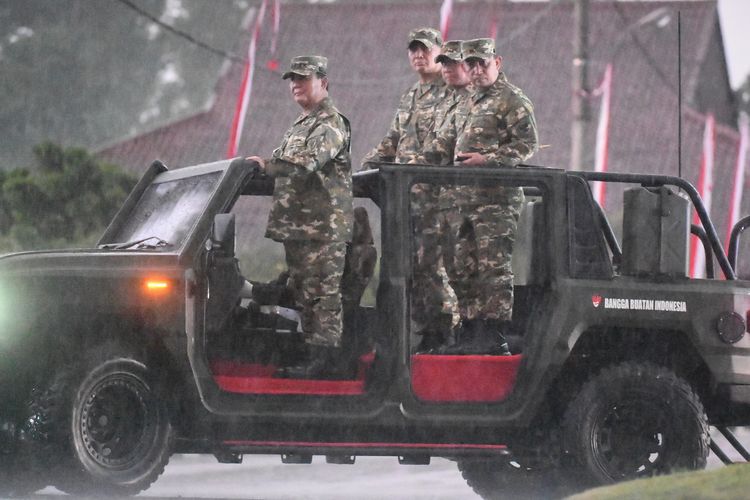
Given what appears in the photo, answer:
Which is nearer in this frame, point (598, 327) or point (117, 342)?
point (117, 342)

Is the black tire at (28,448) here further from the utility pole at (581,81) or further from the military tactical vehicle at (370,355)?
the utility pole at (581,81)

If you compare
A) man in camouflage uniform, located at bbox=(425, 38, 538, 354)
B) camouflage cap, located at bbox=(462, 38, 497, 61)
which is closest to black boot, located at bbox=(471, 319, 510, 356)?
man in camouflage uniform, located at bbox=(425, 38, 538, 354)

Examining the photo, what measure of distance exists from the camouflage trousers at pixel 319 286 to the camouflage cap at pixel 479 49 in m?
1.47

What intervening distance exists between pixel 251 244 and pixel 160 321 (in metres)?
19.0

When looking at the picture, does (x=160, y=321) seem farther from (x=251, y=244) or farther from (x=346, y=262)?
(x=251, y=244)

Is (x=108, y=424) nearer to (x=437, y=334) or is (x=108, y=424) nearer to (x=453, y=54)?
(x=437, y=334)

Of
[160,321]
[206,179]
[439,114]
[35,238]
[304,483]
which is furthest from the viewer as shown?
[35,238]

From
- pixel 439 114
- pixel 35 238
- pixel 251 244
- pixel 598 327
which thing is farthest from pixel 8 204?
pixel 598 327

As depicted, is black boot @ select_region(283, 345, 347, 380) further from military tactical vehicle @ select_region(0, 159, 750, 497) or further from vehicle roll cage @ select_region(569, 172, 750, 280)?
vehicle roll cage @ select_region(569, 172, 750, 280)

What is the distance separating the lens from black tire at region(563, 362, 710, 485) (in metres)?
9.37

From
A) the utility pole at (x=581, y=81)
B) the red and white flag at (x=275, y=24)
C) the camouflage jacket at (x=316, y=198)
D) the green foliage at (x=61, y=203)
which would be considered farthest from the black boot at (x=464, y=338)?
the red and white flag at (x=275, y=24)

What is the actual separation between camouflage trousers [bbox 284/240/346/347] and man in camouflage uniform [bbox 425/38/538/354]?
68cm

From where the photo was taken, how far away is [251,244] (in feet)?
90.7

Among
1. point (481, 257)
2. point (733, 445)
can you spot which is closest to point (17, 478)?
point (481, 257)
